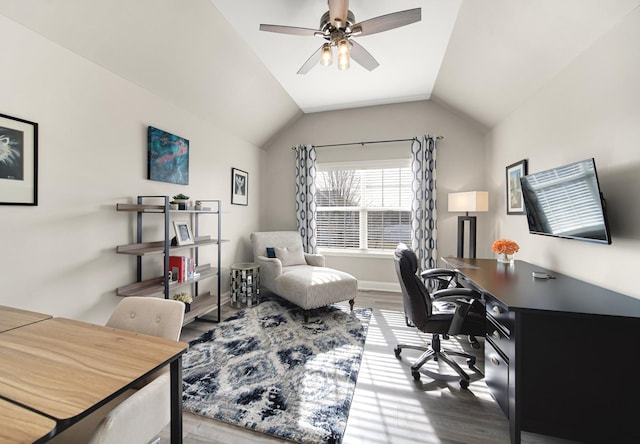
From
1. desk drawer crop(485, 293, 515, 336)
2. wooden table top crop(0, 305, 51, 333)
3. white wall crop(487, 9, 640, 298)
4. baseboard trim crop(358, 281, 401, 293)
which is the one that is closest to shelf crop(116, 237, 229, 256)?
wooden table top crop(0, 305, 51, 333)

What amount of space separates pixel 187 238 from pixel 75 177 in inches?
40.6

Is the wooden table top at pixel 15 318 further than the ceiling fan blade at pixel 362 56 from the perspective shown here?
No

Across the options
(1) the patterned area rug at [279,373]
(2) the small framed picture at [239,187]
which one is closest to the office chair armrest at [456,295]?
(1) the patterned area rug at [279,373]

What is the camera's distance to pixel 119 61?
6.97ft

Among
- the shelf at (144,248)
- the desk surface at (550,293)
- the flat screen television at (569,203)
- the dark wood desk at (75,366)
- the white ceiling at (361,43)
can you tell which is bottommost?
the dark wood desk at (75,366)

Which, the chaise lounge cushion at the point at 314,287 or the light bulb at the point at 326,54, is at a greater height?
the light bulb at the point at 326,54

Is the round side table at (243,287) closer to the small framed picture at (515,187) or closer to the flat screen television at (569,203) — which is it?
the flat screen television at (569,203)

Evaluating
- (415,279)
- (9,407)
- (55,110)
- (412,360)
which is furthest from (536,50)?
(55,110)

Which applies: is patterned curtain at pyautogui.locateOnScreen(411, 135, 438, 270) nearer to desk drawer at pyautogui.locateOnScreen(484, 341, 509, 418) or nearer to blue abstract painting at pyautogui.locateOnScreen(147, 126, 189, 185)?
desk drawer at pyautogui.locateOnScreen(484, 341, 509, 418)

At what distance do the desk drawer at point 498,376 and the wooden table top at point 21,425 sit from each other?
1.85 meters

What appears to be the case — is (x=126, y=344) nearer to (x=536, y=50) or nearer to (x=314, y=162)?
(x=536, y=50)

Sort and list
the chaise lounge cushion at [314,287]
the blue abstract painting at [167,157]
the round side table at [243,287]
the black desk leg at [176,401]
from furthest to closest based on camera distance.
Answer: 1. the round side table at [243,287]
2. the chaise lounge cushion at [314,287]
3. the blue abstract painting at [167,157]
4. the black desk leg at [176,401]

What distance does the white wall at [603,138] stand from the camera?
5.00 feet

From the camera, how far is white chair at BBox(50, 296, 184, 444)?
769 mm
